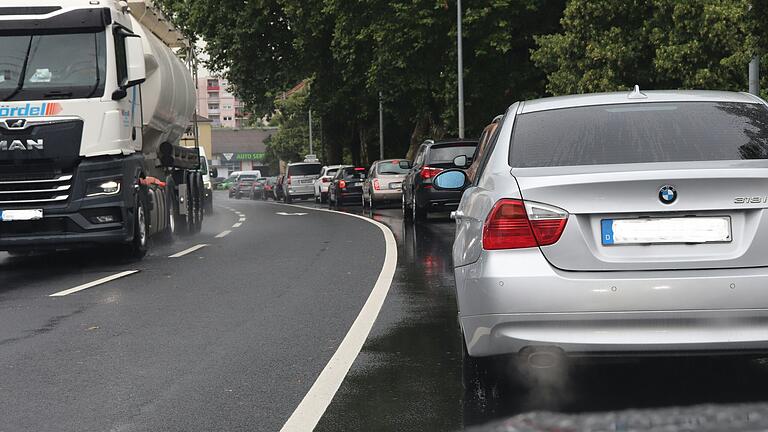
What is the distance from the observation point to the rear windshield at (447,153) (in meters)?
23.2

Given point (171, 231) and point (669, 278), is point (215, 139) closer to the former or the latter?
point (171, 231)

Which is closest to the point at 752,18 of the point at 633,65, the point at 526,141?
the point at 526,141

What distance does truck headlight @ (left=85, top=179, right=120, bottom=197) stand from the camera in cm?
1380

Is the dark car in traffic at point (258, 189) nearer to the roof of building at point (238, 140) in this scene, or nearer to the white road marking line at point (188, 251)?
the white road marking line at point (188, 251)

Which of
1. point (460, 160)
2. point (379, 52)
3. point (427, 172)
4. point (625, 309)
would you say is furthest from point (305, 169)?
point (625, 309)

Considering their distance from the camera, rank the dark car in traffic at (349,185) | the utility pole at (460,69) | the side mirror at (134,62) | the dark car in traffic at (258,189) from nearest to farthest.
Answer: the side mirror at (134,62) < the utility pole at (460,69) < the dark car in traffic at (349,185) < the dark car in traffic at (258,189)

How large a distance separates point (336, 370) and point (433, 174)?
53.3ft

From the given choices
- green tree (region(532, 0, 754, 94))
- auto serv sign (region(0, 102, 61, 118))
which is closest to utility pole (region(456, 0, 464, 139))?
green tree (region(532, 0, 754, 94))

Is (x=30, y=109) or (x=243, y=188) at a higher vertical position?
(x=30, y=109)

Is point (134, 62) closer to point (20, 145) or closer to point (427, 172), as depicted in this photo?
point (20, 145)

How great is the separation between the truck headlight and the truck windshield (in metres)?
1.06

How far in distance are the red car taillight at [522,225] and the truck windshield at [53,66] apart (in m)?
9.44

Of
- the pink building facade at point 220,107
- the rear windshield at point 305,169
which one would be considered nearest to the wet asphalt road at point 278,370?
the rear windshield at point 305,169

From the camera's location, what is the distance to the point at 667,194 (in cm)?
502
